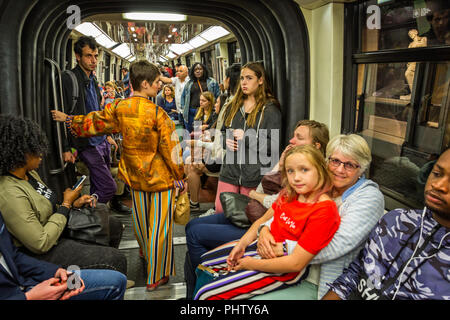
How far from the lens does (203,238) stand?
219cm

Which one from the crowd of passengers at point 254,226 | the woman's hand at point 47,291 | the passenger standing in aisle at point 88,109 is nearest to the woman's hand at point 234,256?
the crowd of passengers at point 254,226

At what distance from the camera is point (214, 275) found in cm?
175

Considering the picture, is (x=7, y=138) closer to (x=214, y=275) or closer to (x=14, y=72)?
(x=14, y=72)

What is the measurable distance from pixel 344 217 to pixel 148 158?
1.39 m

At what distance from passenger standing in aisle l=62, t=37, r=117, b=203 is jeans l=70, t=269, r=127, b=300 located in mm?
1728

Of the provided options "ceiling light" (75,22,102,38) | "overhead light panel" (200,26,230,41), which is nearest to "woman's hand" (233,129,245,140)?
"ceiling light" (75,22,102,38)

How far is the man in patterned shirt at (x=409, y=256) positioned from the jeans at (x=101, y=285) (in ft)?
3.57

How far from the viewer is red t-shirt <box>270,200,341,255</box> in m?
1.44

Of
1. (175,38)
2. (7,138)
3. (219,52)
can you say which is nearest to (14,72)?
(7,138)

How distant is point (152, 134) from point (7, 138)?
2.82ft

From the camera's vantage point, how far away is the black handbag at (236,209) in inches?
85.1

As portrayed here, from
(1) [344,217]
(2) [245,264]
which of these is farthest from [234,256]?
(1) [344,217]

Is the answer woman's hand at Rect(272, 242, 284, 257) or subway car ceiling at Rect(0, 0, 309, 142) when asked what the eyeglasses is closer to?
woman's hand at Rect(272, 242, 284, 257)

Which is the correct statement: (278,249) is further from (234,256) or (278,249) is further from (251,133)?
(251,133)
